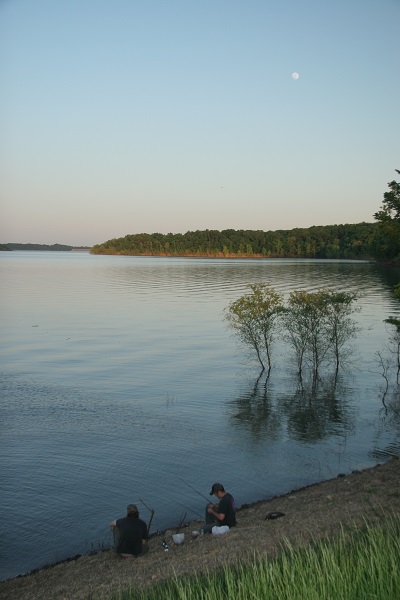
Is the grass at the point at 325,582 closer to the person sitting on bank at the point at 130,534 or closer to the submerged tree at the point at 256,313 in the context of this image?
the person sitting on bank at the point at 130,534

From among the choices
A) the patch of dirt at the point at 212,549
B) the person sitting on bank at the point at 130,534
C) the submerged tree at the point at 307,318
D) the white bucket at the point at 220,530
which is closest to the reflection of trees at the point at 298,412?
the submerged tree at the point at 307,318

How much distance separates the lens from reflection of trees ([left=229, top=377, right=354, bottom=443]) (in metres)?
38.0

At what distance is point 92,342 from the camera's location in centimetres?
6788

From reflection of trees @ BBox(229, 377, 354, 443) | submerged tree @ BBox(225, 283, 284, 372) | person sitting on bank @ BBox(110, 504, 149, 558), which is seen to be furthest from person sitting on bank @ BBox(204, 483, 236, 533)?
submerged tree @ BBox(225, 283, 284, 372)

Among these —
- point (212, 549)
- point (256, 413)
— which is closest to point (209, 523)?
point (212, 549)

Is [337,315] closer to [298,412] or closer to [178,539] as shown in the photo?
[298,412]

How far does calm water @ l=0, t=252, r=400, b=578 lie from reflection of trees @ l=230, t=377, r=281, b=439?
0.15 m

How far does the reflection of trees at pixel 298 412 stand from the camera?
38.0 m

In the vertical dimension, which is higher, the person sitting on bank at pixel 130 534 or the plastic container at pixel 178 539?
the person sitting on bank at pixel 130 534

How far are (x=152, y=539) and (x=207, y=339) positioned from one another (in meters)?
50.2

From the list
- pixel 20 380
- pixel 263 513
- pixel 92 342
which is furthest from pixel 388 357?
pixel 263 513

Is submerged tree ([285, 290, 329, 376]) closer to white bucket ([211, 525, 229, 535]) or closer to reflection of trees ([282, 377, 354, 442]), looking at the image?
reflection of trees ([282, 377, 354, 442])

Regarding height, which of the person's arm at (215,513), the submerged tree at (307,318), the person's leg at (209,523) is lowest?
the person's leg at (209,523)

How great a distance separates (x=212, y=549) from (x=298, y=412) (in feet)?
85.9
